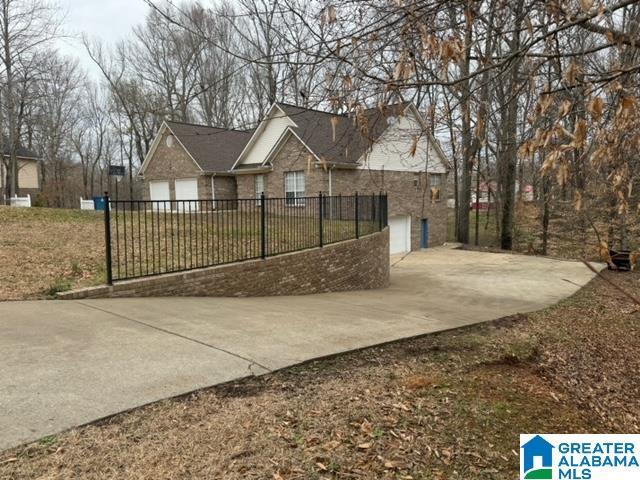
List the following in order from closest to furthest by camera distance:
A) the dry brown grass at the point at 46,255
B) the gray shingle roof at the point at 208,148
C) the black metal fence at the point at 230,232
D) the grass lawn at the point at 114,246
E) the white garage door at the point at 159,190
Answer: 1. the dry brown grass at the point at 46,255
2. the grass lawn at the point at 114,246
3. the black metal fence at the point at 230,232
4. the gray shingle roof at the point at 208,148
5. the white garage door at the point at 159,190

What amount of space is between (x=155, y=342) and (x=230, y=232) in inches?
268

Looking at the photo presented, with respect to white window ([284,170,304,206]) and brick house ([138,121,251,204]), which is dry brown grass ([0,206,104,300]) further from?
brick house ([138,121,251,204])

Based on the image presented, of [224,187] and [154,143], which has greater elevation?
[154,143]

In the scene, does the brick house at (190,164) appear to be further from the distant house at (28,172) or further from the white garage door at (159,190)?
the distant house at (28,172)

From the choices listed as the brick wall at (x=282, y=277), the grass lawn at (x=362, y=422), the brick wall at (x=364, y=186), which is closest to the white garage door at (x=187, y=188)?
the brick wall at (x=364, y=186)

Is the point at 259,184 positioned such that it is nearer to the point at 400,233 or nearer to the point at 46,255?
the point at 400,233

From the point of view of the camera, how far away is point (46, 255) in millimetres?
8844

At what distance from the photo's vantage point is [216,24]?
17.8 ft

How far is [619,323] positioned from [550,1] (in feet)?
23.8

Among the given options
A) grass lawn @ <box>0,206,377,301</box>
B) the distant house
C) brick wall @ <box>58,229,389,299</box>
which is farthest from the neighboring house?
the distant house

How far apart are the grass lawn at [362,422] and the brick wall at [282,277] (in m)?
4.00

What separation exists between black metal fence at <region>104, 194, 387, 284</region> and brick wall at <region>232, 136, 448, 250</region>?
23.5ft

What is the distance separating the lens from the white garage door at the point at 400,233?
25.8 meters

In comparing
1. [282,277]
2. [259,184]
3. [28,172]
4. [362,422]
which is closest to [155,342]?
[362,422]
